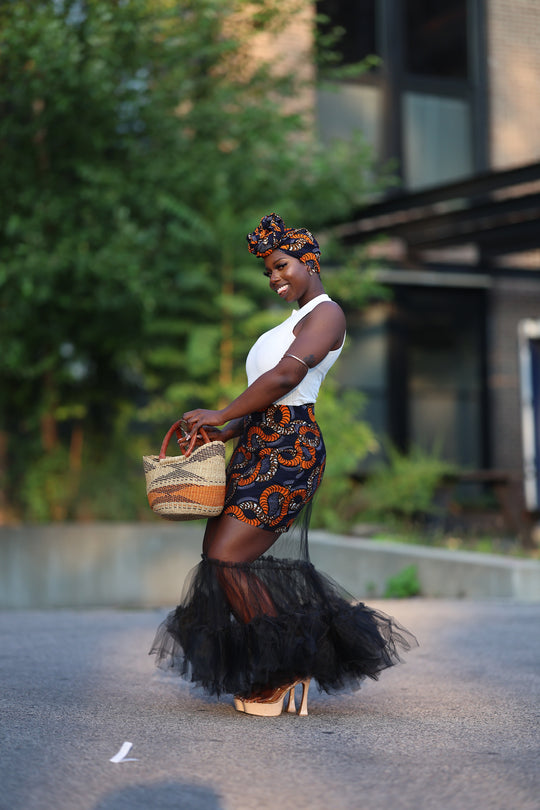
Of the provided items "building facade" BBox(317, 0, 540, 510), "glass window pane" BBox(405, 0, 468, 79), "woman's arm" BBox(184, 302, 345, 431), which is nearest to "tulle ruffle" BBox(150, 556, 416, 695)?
"woman's arm" BBox(184, 302, 345, 431)

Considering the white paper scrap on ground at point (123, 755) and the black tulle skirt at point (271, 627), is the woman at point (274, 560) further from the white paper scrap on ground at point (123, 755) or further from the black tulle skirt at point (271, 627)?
the white paper scrap on ground at point (123, 755)

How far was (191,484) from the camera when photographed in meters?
4.48

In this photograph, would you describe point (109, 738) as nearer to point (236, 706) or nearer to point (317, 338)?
point (236, 706)

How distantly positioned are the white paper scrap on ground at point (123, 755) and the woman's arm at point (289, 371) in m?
1.21

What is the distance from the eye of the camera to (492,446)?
1708 cm

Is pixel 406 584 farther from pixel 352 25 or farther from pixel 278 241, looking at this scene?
pixel 352 25

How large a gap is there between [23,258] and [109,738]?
7889mm

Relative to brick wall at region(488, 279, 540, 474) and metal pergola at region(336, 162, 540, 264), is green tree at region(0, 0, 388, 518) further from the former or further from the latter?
brick wall at region(488, 279, 540, 474)

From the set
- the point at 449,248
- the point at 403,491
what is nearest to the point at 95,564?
Answer: the point at 403,491

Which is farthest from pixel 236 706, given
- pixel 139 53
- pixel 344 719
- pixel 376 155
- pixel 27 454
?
pixel 376 155

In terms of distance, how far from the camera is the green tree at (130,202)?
37.1 ft

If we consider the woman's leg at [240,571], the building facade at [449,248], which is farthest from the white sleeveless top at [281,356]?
the building facade at [449,248]

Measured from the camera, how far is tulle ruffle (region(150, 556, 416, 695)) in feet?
15.0

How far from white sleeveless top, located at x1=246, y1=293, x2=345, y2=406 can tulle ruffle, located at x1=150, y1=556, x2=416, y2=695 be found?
654 millimetres
